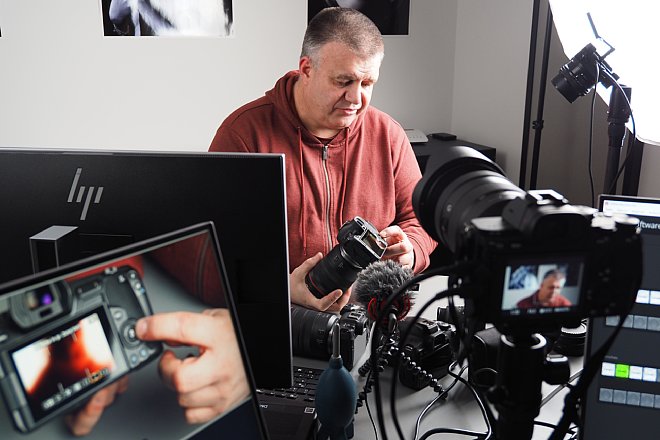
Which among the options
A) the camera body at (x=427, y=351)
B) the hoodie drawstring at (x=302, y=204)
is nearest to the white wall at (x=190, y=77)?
the hoodie drawstring at (x=302, y=204)

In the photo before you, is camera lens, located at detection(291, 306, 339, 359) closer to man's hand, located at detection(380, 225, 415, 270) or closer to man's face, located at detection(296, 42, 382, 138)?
man's hand, located at detection(380, 225, 415, 270)

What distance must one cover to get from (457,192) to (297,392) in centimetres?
52

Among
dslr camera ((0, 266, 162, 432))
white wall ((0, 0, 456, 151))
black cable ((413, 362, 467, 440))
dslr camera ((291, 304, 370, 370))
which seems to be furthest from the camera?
white wall ((0, 0, 456, 151))

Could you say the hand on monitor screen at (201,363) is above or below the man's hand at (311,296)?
above

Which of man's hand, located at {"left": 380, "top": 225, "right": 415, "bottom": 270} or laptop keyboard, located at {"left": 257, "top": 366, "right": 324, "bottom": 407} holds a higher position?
man's hand, located at {"left": 380, "top": 225, "right": 415, "bottom": 270}

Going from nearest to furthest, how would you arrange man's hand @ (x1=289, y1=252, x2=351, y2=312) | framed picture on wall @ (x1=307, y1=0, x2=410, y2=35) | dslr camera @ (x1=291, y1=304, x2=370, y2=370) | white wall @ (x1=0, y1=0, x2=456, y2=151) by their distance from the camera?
dslr camera @ (x1=291, y1=304, x2=370, y2=370), man's hand @ (x1=289, y1=252, x2=351, y2=312), white wall @ (x1=0, y1=0, x2=456, y2=151), framed picture on wall @ (x1=307, y1=0, x2=410, y2=35)

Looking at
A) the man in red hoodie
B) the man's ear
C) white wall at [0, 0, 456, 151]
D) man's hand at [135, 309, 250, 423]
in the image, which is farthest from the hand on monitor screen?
white wall at [0, 0, 456, 151]

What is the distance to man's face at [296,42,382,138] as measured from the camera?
5.85ft

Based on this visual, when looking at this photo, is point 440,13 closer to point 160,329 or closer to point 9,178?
point 9,178

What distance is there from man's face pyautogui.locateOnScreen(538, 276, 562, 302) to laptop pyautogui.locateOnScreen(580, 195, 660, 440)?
→ 33 centimetres

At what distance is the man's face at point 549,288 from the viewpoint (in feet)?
1.91

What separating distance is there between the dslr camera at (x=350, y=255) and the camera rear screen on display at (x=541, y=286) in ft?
1.98

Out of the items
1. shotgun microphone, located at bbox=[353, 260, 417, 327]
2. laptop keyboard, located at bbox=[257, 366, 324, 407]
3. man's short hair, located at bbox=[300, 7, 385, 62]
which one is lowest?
laptop keyboard, located at bbox=[257, 366, 324, 407]

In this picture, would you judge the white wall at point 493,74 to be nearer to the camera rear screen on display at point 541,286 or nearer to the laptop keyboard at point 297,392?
the laptop keyboard at point 297,392
